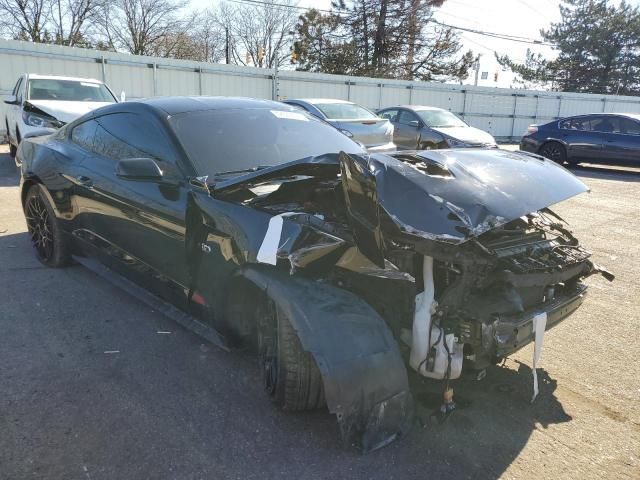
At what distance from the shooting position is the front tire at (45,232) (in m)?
4.52

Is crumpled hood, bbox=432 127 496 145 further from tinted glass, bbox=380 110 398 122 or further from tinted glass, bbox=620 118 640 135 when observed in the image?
tinted glass, bbox=620 118 640 135

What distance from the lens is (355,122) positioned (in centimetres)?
1039

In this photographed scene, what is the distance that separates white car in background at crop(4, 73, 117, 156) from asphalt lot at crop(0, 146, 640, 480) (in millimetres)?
5975

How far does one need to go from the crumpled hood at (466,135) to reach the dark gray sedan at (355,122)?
6.84 feet

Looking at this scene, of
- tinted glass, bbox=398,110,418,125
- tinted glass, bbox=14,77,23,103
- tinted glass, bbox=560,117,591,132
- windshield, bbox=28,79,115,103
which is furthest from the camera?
tinted glass, bbox=560,117,591,132

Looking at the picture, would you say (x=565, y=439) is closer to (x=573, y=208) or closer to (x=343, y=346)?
(x=343, y=346)

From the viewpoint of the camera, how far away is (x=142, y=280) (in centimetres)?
354

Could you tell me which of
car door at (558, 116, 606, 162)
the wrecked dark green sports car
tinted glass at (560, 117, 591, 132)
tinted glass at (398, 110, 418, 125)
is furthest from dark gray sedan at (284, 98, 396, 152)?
the wrecked dark green sports car

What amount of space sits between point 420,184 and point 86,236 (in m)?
2.90

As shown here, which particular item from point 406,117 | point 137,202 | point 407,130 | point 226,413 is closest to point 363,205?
point 226,413

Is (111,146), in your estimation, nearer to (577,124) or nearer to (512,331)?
(512,331)

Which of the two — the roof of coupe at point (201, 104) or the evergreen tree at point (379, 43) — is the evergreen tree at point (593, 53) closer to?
the evergreen tree at point (379, 43)

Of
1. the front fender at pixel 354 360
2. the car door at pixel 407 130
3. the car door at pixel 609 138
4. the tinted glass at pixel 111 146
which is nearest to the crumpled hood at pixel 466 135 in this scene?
the car door at pixel 407 130

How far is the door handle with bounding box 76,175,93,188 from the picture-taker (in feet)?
12.9
